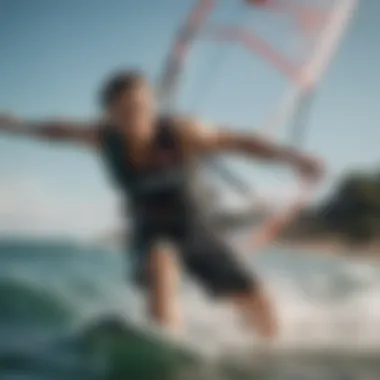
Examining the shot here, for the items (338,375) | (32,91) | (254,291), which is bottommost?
(338,375)

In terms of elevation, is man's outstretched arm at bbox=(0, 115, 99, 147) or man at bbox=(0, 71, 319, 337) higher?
man's outstretched arm at bbox=(0, 115, 99, 147)

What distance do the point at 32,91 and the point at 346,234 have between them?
1.77 feet

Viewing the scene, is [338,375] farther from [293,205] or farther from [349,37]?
[349,37]

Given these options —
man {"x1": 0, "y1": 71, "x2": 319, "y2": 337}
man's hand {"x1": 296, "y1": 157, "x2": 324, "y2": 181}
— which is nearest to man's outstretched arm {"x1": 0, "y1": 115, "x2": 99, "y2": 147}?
man {"x1": 0, "y1": 71, "x2": 319, "y2": 337}

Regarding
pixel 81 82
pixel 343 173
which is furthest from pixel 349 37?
pixel 81 82

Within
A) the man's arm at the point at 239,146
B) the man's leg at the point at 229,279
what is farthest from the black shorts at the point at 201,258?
the man's arm at the point at 239,146

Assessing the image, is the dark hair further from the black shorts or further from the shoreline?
the shoreline

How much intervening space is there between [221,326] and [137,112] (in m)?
0.35

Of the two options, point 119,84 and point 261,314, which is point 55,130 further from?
point 261,314

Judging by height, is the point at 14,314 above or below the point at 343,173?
below

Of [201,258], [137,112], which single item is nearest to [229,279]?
[201,258]

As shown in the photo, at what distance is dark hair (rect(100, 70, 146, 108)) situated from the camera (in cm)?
138

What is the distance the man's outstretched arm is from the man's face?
49mm

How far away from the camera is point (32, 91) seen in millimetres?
1434
